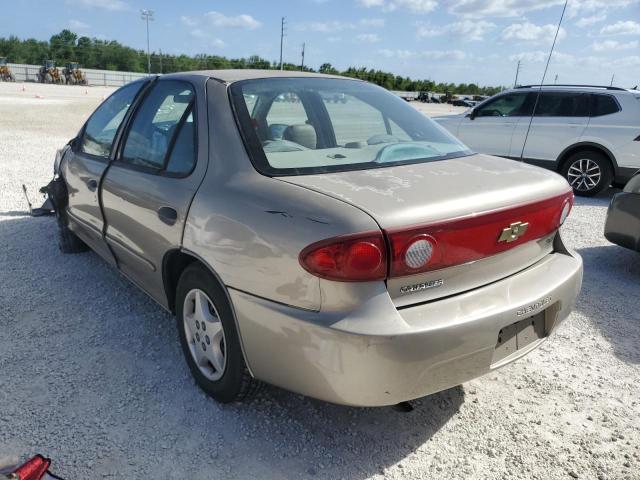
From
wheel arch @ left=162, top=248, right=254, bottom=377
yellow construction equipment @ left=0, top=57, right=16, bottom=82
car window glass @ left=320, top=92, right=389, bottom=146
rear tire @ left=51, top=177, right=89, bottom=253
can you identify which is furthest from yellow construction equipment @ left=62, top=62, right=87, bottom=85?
wheel arch @ left=162, top=248, right=254, bottom=377

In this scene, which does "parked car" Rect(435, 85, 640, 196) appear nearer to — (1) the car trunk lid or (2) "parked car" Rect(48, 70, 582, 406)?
(2) "parked car" Rect(48, 70, 582, 406)

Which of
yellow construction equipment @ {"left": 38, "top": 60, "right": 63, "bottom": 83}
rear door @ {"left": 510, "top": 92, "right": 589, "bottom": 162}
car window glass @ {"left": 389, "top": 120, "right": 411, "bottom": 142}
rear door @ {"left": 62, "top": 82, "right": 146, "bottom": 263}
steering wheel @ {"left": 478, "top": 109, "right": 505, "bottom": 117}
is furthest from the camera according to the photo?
yellow construction equipment @ {"left": 38, "top": 60, "right": 63, "bottom": 83}

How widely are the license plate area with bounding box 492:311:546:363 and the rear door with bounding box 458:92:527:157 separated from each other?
7248 mm

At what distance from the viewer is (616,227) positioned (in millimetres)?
4727

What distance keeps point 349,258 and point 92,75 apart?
53.7 m

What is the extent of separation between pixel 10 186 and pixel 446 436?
696cm

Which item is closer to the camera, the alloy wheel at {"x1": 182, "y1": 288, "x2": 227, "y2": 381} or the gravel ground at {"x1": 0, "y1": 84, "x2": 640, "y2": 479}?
the gravel ground at {"x1": 0, "y1": 84, "x2": 640, "y2": 479}

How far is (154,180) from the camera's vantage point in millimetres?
2854

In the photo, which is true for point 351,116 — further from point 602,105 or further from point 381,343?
point 602,105

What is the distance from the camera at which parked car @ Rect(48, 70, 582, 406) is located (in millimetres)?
1960

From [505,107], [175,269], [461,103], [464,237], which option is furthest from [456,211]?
[461,103]

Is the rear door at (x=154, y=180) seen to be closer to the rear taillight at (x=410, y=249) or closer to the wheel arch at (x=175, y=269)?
the wheel arch at (x=175, y=269)

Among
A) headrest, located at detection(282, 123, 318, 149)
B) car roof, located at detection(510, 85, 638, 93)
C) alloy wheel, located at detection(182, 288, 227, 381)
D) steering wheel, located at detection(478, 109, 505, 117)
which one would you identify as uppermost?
car roof, located at detection(510, 85, 638, 93)

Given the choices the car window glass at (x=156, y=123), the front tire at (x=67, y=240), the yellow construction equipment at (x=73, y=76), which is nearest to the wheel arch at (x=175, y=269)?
the car window glass at (x=156, y=123)
